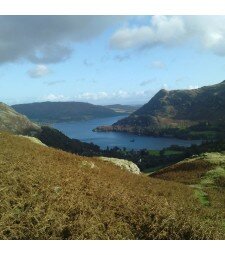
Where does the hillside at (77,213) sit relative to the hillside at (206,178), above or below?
above

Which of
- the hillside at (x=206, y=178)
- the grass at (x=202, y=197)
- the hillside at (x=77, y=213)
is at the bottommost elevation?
the hillside at (x=206, y=178)

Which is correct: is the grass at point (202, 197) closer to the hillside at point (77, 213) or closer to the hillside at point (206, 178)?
the hillside at point (206, 178)

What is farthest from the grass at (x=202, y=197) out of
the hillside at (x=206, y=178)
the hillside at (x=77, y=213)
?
the hillside at (x=77, y=213)

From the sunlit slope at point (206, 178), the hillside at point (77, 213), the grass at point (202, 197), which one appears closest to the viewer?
the hillside at point (77, 213)

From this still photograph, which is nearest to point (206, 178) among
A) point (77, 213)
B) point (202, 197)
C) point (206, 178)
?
point (206, 178)

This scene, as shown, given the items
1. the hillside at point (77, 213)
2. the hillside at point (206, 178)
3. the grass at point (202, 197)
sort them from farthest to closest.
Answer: the hillside at point (206, 178) < the grass at point (202, 197) < the hillside at point (77, 213)

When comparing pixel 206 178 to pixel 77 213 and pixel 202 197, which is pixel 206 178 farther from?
pixel 77 213

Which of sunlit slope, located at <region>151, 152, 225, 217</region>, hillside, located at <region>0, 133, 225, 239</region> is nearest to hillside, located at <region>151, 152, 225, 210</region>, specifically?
sunlit slope, located at <region>151, 152, 225, 217</region>

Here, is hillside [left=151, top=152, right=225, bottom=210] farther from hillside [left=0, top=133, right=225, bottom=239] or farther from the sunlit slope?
hillside [left=0, top=133, right=225, bottom=239]

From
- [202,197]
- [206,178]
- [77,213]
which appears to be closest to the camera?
[77,213]

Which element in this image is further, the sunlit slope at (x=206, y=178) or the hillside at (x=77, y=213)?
the sunlit slope at (x=206, y=178)

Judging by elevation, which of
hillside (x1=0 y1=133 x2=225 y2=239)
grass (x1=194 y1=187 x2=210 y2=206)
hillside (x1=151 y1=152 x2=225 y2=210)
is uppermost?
hillside (x1=0 y1=133 x2=225 y2=239)

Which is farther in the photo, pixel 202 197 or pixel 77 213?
pixel 202 197

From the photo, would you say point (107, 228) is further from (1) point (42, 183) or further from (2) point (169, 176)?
(2) point (169, 176)
